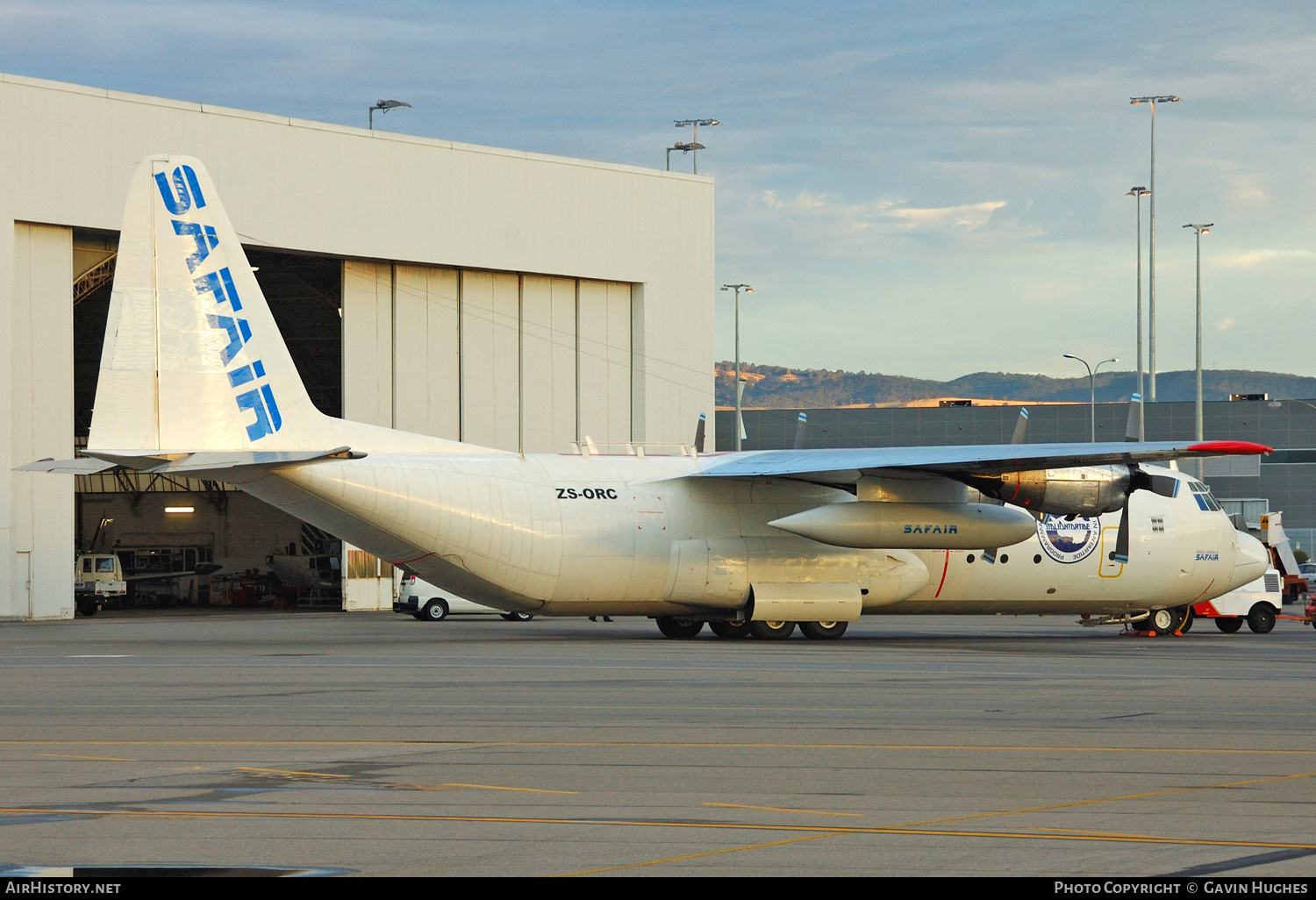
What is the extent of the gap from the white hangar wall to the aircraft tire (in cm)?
1961

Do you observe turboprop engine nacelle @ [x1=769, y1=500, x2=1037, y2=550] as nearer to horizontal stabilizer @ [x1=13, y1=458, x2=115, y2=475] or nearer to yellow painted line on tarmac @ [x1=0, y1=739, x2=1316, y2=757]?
horizontal stabilizer @ [x1=13, y1=458, x2=115, y2=475]

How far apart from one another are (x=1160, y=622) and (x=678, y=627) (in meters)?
10.7

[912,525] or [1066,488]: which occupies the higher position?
[1066,488]

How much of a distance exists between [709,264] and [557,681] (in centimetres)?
3372

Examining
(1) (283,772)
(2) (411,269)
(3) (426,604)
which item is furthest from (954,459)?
(2) (411,269)

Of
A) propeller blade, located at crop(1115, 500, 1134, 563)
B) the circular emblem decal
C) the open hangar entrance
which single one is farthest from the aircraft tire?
the open hangar entrance

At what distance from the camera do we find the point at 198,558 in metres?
56.0

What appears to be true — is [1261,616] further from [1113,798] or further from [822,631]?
[1113,798]

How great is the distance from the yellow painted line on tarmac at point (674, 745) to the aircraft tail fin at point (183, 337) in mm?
10832

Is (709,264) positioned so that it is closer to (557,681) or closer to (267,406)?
(267,406)

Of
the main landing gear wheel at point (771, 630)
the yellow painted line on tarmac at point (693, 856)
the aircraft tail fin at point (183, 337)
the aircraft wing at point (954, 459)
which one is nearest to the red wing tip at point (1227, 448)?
the aircraft wing at point (954, 459)

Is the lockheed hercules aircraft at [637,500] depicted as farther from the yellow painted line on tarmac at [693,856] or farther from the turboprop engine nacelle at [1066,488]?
the yellow painted line on tarmac at [693,856]

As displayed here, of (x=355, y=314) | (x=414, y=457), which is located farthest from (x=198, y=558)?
(x=414, y=457)

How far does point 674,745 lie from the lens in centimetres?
1153
